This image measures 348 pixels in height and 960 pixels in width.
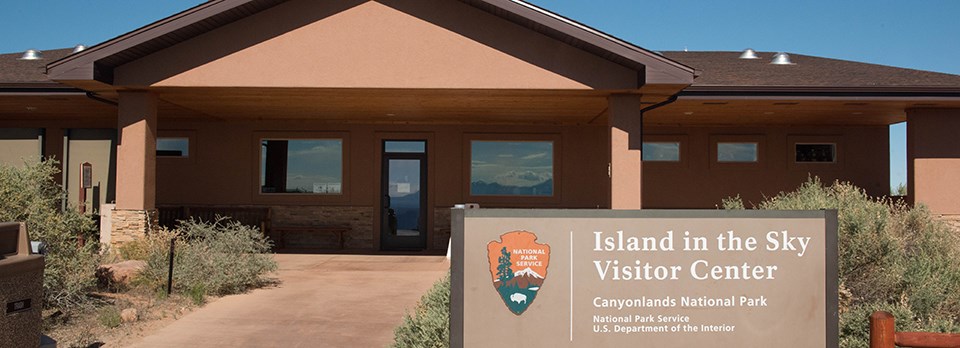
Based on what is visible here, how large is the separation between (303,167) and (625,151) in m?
8.64

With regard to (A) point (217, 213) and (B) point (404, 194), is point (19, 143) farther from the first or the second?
(B) point (404, 194)

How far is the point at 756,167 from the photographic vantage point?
1764cm

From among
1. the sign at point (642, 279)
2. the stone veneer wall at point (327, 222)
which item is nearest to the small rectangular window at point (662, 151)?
the stone veneer wall at point (327, 222)

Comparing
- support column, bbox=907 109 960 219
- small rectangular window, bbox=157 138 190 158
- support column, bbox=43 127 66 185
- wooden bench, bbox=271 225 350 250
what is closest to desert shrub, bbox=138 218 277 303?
wooden bench, bbox=271 225 350 250

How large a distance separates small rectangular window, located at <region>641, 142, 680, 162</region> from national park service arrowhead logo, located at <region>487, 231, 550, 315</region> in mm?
13485

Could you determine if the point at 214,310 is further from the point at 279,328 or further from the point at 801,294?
the point at 801,294

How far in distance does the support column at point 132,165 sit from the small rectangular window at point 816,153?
14174 mm

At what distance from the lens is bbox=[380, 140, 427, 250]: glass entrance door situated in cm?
1758

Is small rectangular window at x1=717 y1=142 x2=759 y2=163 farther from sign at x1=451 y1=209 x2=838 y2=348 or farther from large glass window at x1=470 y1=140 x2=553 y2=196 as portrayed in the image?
sign at x1=451 y1=209 x2=838 y2=348

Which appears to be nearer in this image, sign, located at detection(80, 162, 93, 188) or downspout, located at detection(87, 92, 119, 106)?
downspout, located at detection(87, 92, 119, 106)

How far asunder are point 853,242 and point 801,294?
384 cm

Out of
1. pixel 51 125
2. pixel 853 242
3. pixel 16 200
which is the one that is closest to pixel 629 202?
pixel 853 242

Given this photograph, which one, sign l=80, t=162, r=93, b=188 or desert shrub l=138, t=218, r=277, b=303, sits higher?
sign l=80, t=162, r=93, b=188

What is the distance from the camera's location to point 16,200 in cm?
812
